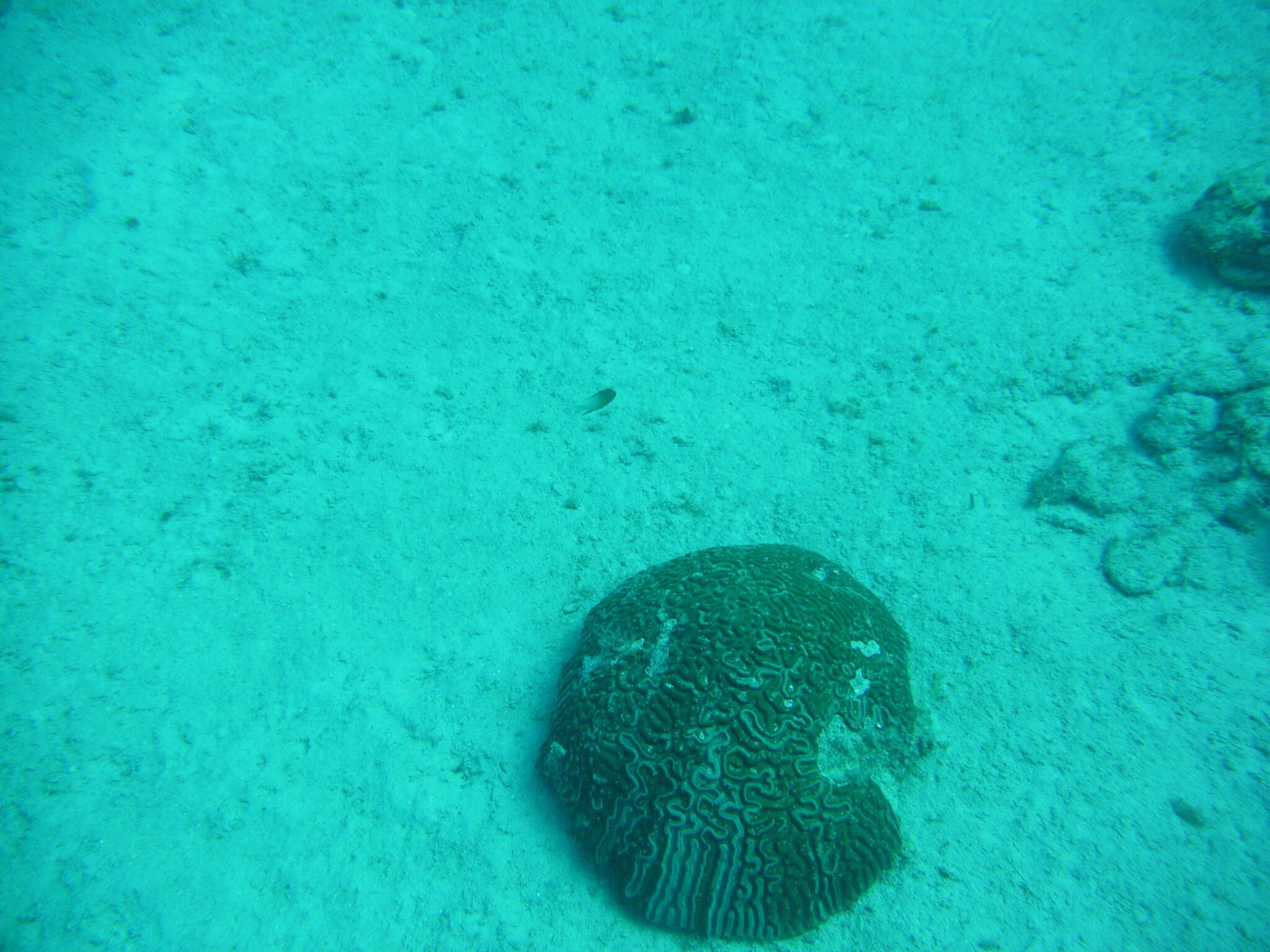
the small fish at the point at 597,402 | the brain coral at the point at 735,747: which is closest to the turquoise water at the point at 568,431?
the small fish at the point at 597,402

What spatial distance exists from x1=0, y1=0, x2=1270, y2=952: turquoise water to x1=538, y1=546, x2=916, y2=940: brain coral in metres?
0.28

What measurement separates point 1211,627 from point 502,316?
5.75 m

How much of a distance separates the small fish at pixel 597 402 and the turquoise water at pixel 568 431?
8 cm

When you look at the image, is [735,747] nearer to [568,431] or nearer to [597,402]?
[568,431]

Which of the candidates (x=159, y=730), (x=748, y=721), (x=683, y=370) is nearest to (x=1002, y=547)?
(x=748, y=721)

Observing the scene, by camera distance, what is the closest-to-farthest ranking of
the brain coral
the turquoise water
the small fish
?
the brain coral → the turquoise water → the small fish

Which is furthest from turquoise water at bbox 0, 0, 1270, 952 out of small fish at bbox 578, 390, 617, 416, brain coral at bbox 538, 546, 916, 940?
brain coral at bbox 538, 546, 916, 940

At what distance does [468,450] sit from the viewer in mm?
4594

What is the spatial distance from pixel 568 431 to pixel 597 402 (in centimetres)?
36

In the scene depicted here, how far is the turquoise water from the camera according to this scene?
120 inches

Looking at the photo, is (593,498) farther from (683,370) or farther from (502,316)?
(502,316)

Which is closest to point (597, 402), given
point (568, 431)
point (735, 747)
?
point (568, 431)

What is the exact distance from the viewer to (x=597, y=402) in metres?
4.75

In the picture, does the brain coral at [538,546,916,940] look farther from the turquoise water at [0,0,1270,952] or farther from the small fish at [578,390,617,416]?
the small fish at [578,390,617,416]
